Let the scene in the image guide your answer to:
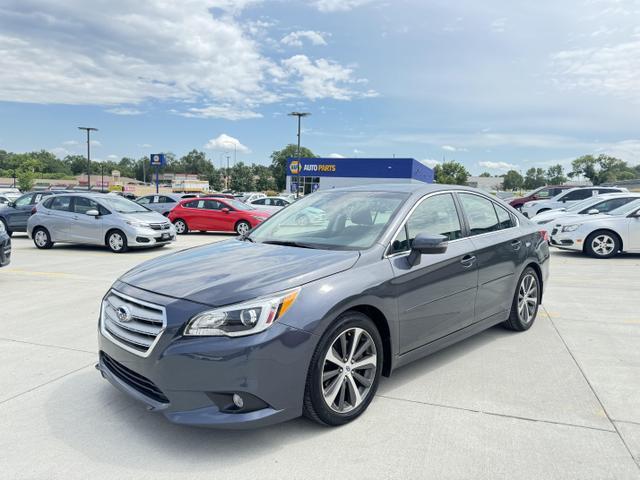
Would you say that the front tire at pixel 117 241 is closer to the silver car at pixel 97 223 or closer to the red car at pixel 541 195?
the silver car at pixel 97 223

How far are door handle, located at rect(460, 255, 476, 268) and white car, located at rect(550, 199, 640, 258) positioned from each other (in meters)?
8.51

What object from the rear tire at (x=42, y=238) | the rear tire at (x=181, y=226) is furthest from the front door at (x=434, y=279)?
the rear tire at (x=181, y=226)

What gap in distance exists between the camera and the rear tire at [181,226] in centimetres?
1812

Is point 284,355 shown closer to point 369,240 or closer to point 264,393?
point 264,393

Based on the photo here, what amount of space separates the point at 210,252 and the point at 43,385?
1.65m

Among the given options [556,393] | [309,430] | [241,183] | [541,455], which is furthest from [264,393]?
[241,183]

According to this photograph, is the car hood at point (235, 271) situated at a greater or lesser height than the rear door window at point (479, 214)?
lesser

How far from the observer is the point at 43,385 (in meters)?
3.73

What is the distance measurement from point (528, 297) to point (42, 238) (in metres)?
12.1

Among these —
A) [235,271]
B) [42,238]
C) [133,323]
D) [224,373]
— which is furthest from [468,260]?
[42,238]

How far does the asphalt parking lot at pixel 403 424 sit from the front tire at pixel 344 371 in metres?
0.14

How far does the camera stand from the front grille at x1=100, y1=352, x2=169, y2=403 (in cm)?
284

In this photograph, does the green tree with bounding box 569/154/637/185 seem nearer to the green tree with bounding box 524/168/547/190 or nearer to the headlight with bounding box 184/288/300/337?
the green tree with bounding box 524/168/547/190

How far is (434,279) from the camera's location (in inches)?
147
